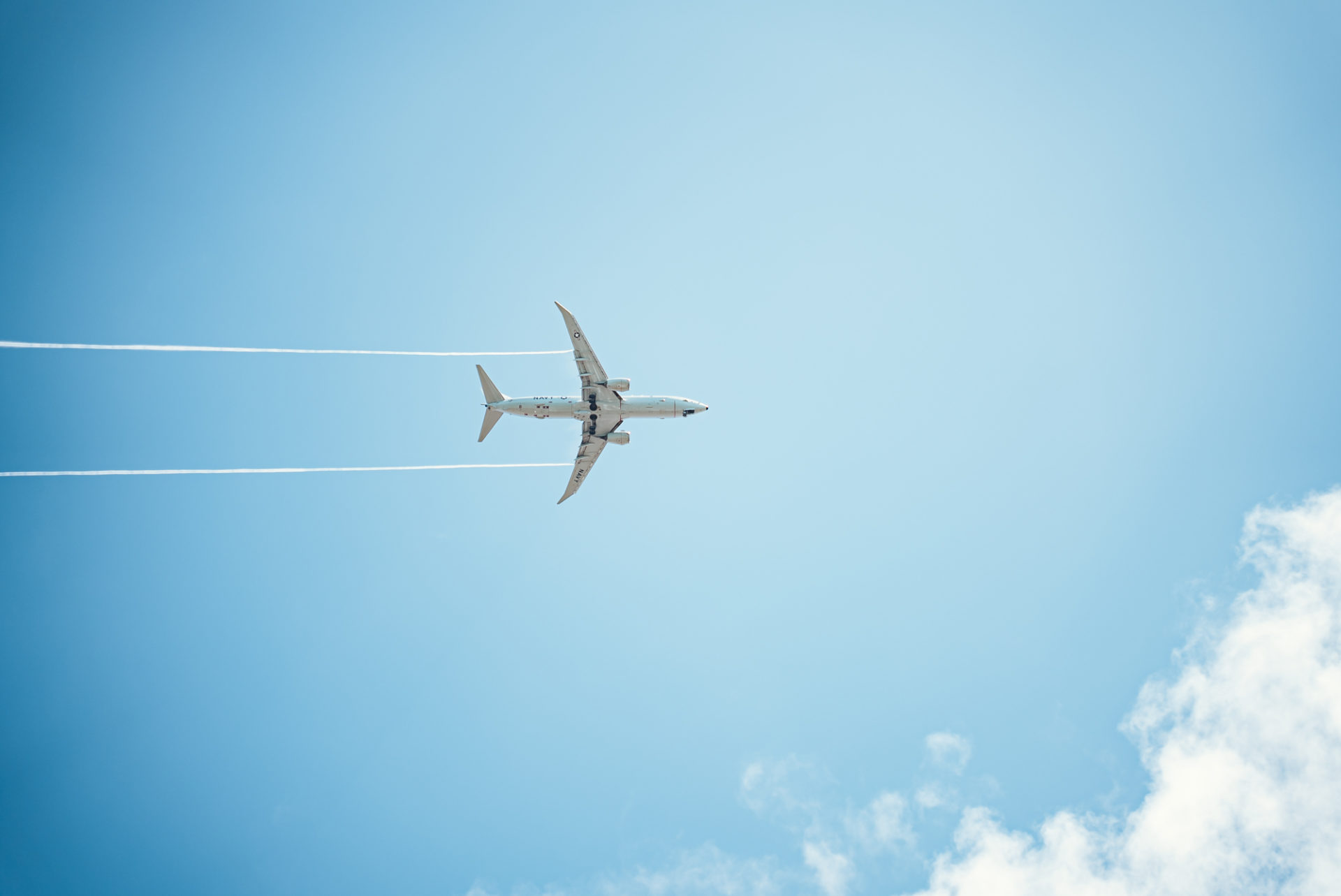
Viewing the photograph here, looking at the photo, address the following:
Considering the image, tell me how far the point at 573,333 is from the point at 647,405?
28.1ft

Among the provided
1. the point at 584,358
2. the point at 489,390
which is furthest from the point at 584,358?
the point at 489,390

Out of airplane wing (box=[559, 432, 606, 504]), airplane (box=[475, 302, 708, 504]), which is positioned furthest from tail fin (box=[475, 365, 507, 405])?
airplane wing (box=[559, 432, 606, 504])

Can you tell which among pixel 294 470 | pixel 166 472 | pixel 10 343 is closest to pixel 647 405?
pixel 294 470

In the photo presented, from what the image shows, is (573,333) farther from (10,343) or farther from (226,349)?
(10,343)

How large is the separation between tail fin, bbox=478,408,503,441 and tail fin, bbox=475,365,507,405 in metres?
0.35

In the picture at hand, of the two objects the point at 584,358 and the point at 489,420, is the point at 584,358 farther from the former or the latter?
the point at 489,420

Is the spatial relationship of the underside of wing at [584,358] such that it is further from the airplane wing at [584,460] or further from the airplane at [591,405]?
the airplane wing at [584,460]

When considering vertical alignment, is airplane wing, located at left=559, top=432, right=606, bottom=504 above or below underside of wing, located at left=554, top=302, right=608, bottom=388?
below

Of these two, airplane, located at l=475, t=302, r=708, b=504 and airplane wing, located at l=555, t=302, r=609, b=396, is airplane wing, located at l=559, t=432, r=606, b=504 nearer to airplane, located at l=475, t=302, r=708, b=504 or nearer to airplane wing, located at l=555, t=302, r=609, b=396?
airplane, located at l=475, t=302, r=708, b=504

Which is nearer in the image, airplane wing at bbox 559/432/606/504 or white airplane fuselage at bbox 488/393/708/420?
white airplane fuselage at bbox 488/393/708/420

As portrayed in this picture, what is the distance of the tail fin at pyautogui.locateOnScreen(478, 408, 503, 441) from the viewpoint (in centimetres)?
6244

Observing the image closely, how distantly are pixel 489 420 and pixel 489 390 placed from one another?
238cm

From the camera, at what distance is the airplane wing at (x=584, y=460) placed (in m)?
67.9

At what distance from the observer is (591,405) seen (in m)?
64.2
